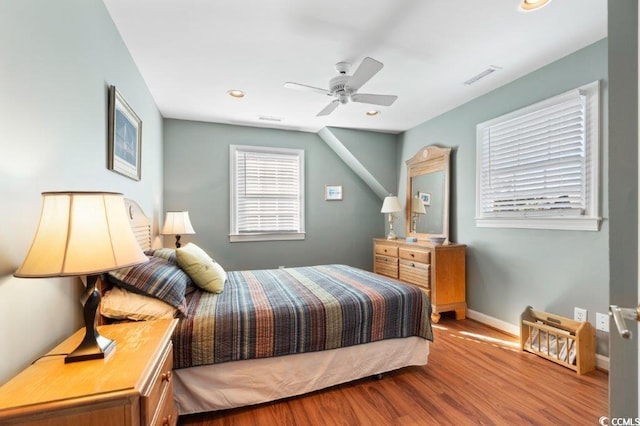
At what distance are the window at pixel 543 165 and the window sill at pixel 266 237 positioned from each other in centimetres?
246

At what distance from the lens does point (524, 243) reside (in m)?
2.79

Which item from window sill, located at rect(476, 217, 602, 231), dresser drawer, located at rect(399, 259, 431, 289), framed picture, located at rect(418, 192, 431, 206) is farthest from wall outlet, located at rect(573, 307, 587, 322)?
framed picture, located at rect(418, 192, 431, 206)

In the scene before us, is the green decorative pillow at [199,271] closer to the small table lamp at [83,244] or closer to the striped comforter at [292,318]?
the striped comforter at [292,318]

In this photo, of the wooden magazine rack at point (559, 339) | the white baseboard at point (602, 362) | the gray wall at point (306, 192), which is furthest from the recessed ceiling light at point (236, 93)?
the white baseboard at point (602, 362)

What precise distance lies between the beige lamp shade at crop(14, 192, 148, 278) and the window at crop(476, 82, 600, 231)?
309 centimetres

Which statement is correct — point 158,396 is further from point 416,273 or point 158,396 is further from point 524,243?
point 524,243

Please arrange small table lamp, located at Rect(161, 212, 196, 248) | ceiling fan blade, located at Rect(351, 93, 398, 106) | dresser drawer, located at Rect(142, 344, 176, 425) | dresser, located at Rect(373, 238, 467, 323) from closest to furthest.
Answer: dresser drawer, located at Rect(142, 344, 176, 425)
ceiling fan blade, located at Rect(351, 93, 398, 106)
dresser, located at Rect(373, 238, 467, 323)
small table lamp, located at Rect(161, 212, 196, 248)

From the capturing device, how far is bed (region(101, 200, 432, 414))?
64.5 inches

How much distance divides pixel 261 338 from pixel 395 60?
7.84 feet

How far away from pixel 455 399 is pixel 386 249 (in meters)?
2.29

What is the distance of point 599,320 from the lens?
221 cm

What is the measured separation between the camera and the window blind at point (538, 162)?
2367mm

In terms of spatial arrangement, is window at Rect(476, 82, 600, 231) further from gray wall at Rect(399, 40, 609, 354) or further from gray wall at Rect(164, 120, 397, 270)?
gray wall at Rect(164, 120, 397, 270)

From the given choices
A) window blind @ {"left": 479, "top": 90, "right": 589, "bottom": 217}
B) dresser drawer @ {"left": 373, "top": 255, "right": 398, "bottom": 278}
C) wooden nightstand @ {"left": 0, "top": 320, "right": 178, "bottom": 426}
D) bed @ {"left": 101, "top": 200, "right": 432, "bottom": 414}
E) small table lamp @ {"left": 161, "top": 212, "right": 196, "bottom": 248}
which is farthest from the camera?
dresser drawer @ {"left": 373, "top": 255, "right": 398, "bottom": 278}
